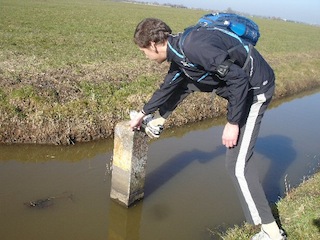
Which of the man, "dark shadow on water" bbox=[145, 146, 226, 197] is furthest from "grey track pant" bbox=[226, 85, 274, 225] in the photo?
"dark shadow on water" bbox=[145, 146, 226, 197]

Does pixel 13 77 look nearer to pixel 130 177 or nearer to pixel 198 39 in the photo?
pixel 130 177

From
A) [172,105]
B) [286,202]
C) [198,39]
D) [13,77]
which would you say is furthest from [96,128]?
[198,39]

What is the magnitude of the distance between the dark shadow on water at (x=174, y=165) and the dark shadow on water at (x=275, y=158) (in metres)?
1.11

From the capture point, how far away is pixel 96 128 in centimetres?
784

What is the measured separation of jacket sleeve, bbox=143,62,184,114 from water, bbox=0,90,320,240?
1701 mm

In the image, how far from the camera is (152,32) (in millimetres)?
3492

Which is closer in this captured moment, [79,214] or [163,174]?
[79,214]

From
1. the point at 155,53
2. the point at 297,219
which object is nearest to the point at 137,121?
the point at 155,53

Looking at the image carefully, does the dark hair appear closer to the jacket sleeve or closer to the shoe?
the jacket sleeve

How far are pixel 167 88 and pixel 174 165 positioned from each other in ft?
9.46

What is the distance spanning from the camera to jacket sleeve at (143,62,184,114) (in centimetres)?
425

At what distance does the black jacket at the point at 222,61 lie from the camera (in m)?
3.21

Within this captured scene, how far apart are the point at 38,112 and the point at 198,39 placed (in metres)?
5.20

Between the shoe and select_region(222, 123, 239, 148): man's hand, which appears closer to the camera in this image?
select_region(222, 123, 239, 148): man's hand
